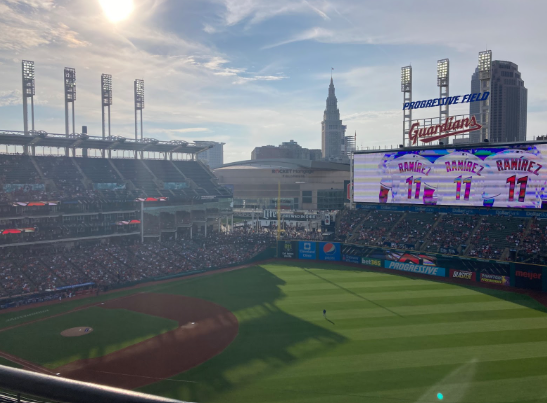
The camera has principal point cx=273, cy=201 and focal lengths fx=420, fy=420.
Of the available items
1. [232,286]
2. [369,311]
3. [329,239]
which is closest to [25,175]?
[232,286]

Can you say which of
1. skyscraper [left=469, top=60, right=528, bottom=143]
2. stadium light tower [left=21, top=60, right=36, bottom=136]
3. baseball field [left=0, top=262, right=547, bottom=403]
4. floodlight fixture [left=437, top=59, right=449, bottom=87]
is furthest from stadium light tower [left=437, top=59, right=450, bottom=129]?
skyscraper [left=469, top=60, right=528, bottom=143]

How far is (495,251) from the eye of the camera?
131ft

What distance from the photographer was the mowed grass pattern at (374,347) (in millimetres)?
18297

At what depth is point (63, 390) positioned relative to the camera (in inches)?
115

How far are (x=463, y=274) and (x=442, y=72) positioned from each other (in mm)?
24433

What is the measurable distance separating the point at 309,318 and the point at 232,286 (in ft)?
38.6

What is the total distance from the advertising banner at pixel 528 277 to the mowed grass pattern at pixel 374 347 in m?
2.41

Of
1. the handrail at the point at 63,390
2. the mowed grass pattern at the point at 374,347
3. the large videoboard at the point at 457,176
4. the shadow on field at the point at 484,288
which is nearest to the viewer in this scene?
the handrail at the point at 63,390

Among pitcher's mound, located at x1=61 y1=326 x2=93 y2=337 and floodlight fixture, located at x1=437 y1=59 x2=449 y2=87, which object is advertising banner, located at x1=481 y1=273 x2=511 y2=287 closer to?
floodlight fixture, located at x1=437 y1=59 x2=449 y2=87

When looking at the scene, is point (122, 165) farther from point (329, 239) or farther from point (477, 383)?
point (477, 383)

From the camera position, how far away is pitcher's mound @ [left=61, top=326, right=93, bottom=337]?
2625 cm

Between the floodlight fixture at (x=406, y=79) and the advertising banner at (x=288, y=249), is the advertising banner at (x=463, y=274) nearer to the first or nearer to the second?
the advertising banner at (x=288, y=249)

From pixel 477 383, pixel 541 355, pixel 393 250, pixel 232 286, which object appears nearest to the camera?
pixel 477 383

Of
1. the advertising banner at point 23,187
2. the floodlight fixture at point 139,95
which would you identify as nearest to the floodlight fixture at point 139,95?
the floodlight fixture at point 139,95
